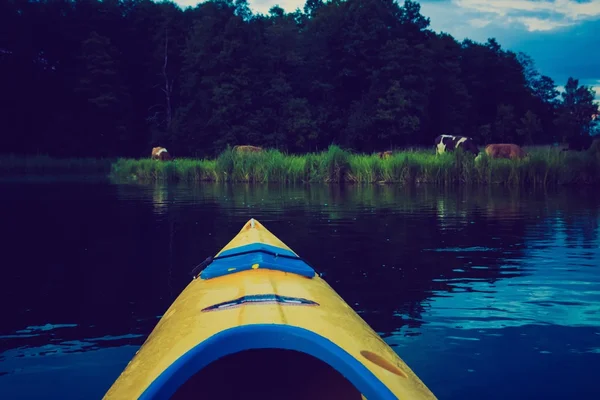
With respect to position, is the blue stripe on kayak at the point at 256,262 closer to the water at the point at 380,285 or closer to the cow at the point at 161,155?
the water at the point at 380,285

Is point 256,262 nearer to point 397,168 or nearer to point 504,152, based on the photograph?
point 397,168

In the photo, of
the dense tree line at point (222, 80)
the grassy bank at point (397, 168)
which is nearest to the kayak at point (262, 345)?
the grassy bank at point (397, 168)

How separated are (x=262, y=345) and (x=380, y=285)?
3239mm

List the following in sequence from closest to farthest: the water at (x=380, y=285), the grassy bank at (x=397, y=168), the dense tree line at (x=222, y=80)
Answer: the water at (x=380, y=285) < the grassy bank at (x=397, y=168) < the dense tree line at (x=222, y=80)

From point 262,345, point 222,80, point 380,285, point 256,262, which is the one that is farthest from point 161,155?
point 262,345

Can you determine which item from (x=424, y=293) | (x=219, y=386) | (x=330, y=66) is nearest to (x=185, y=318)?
(x=219, y=386)

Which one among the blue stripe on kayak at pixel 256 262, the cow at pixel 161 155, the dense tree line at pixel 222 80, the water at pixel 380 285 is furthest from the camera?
the dense tree line at pixel 222 80

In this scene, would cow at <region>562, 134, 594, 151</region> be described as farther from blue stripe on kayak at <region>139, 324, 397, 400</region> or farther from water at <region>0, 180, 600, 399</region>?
blue stripe on kayak at <region>139, 324, 397, 400</region>

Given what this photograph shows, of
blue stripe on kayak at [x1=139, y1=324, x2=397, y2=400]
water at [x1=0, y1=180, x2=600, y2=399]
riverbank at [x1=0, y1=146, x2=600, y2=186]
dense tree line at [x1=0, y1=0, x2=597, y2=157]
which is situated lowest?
water at [x1=0, y1=180, x2=600, y2=399]

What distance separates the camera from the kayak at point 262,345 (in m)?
1.67

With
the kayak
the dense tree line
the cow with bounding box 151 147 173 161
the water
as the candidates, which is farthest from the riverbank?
the dense tree line

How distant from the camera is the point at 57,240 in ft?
24.4

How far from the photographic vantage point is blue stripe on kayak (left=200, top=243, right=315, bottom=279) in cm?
297

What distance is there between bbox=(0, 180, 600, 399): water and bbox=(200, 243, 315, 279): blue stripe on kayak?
2.23ft
